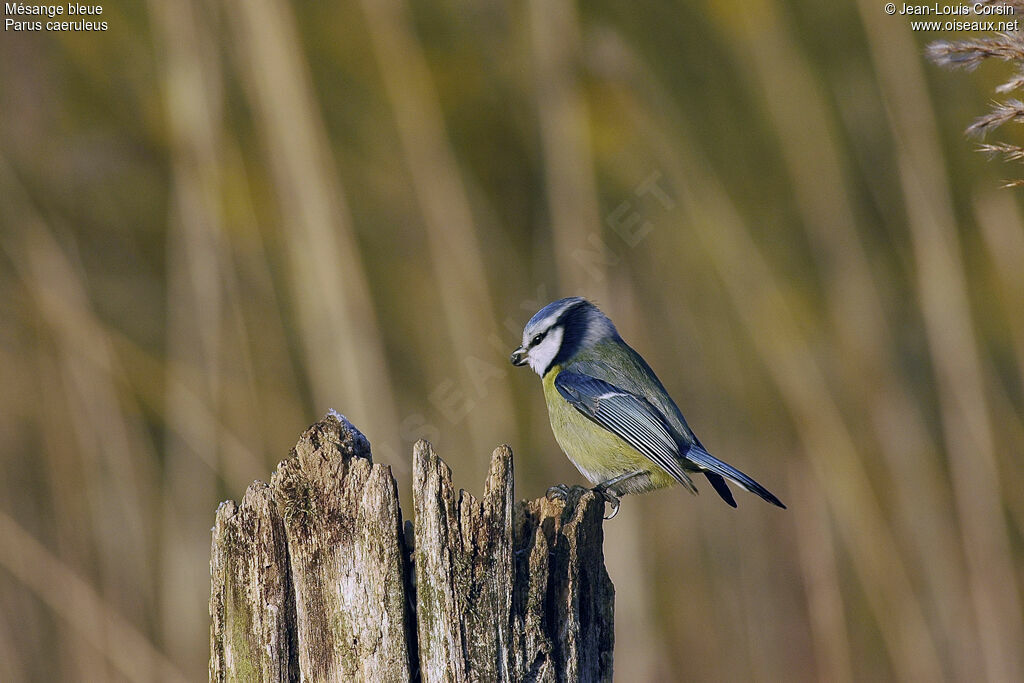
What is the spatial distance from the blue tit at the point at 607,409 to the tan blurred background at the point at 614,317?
34 centimetres

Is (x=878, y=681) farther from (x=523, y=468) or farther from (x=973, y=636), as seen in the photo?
(x=523, y=468)

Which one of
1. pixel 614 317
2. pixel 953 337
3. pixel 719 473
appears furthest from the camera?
pixel 614 317

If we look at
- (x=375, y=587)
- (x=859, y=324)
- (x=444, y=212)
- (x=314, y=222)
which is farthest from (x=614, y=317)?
(x=375, y=587)

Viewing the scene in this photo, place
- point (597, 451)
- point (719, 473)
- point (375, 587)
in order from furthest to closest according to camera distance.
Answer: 1. point (597, 451)
2. point (719, 473)
3. point (375, 587)

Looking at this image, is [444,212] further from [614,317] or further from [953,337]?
[953,337]

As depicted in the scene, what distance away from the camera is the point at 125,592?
2996mm

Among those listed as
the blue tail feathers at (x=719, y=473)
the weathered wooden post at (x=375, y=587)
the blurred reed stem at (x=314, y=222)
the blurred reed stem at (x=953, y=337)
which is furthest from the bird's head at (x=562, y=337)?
the weathered wooden post at (x=375, y=587)

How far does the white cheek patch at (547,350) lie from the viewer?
2.64 m

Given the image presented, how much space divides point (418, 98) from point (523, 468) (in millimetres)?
1424

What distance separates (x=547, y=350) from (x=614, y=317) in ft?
1.50

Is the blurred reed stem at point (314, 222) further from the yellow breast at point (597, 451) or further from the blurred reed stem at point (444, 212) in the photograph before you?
the yellow breast at point (597, 451)

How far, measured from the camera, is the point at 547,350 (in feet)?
8.71

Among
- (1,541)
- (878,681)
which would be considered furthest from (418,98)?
(878,681)

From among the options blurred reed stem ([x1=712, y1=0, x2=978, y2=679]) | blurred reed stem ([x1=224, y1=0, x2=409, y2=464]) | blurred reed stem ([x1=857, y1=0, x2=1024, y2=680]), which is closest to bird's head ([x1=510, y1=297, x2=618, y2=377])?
blurred reed stem ([x1=224, y1=0, x2=409, y2=464])
